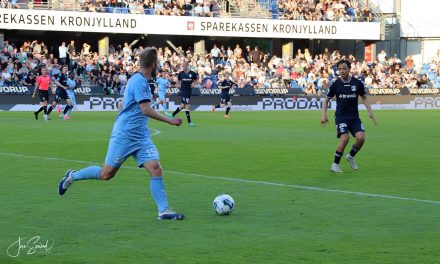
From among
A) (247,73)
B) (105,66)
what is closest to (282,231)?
(105,66)

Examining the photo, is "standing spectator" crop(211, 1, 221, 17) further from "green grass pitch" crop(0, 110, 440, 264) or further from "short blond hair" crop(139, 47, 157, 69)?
"short blond hair" crop(139, 47, 157, 69)

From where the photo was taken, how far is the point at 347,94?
655 inches

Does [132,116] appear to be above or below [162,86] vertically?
above

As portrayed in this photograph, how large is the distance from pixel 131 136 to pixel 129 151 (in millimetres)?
177

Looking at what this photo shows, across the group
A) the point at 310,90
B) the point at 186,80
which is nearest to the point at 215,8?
the point at 310,90

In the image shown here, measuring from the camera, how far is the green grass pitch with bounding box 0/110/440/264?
8570mm

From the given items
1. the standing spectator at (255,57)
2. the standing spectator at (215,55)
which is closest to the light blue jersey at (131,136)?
the standing spectator at (215,55)

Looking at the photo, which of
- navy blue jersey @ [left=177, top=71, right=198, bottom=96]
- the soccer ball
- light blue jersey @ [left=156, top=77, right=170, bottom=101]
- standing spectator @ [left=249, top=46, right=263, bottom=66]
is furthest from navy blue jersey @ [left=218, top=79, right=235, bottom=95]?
the soccer ball

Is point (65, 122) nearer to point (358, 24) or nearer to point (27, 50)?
point (27, 50)

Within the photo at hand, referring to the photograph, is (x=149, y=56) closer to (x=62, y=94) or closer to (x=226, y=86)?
(x=62, y=94)

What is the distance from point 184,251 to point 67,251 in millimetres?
1097

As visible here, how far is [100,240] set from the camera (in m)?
9.06

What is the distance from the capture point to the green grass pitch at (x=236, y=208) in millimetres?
8570

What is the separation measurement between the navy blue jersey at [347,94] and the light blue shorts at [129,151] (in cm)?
685
